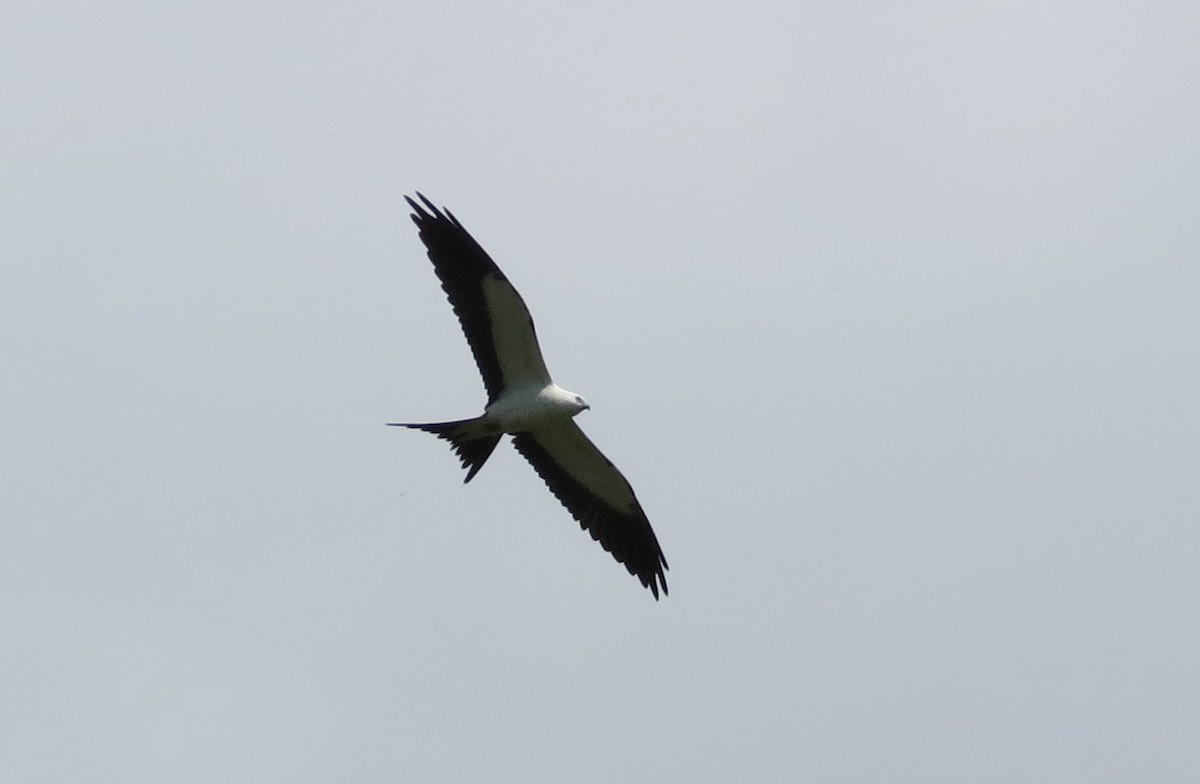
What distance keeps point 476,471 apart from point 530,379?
3.54 ft

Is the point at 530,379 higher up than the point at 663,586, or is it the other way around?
the point at 530,379

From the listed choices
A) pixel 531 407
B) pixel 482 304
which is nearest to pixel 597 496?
pixel 531 407

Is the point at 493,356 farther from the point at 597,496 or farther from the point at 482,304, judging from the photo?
the point at 597,496

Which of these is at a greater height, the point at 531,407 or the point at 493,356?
the point at 493,356

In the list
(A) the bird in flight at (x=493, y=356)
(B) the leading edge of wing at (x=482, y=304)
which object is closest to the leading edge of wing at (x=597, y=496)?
(A) the bird in flight at (x=493, y=356)

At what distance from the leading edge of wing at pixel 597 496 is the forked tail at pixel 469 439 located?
0.68 metres

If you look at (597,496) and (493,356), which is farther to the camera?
(597,496)

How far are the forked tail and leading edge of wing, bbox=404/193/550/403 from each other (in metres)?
0.38

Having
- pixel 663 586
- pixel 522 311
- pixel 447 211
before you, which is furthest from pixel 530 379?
pixel 663 586

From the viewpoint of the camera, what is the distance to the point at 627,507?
18.5 metres

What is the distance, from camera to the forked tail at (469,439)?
55.4 ft

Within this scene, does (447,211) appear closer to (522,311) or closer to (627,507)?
(522,311)

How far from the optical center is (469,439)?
56.6ft

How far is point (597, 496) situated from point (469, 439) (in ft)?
6.21
